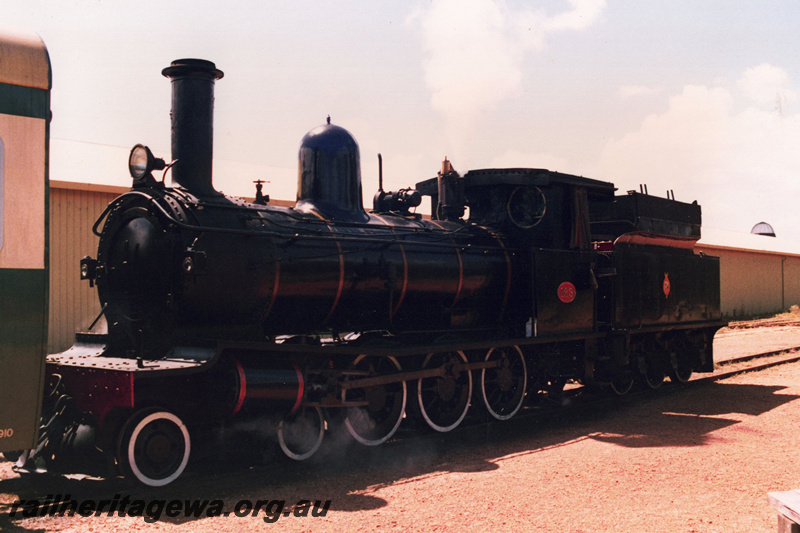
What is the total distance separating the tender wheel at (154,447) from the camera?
5.82m

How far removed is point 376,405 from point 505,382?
2.29 meters

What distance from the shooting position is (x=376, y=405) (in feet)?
27.1

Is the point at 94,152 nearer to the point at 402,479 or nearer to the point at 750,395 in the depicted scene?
the point at 402,479

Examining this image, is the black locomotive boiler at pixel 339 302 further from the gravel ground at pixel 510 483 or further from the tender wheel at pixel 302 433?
the gravel ground at pixel 510 483

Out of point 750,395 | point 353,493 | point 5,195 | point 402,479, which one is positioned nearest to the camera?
point 5,195

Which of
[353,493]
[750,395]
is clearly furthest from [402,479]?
[750,395]

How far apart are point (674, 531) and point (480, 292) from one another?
16.0ft

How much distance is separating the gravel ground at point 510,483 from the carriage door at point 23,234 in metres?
0.90

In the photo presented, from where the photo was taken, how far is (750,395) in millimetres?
11883

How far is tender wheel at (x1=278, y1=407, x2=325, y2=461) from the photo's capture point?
720cm

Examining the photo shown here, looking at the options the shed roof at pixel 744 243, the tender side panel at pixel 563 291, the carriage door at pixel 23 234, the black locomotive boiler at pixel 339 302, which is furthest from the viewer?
the shed roof at pixel 744 243

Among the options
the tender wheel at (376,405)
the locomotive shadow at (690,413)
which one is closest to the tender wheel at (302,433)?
the tender wheel at (376,405)

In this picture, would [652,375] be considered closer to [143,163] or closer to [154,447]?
[154,447]

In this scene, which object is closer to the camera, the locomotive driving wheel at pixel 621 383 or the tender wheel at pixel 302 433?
the tender wheel at pixel 302 433
